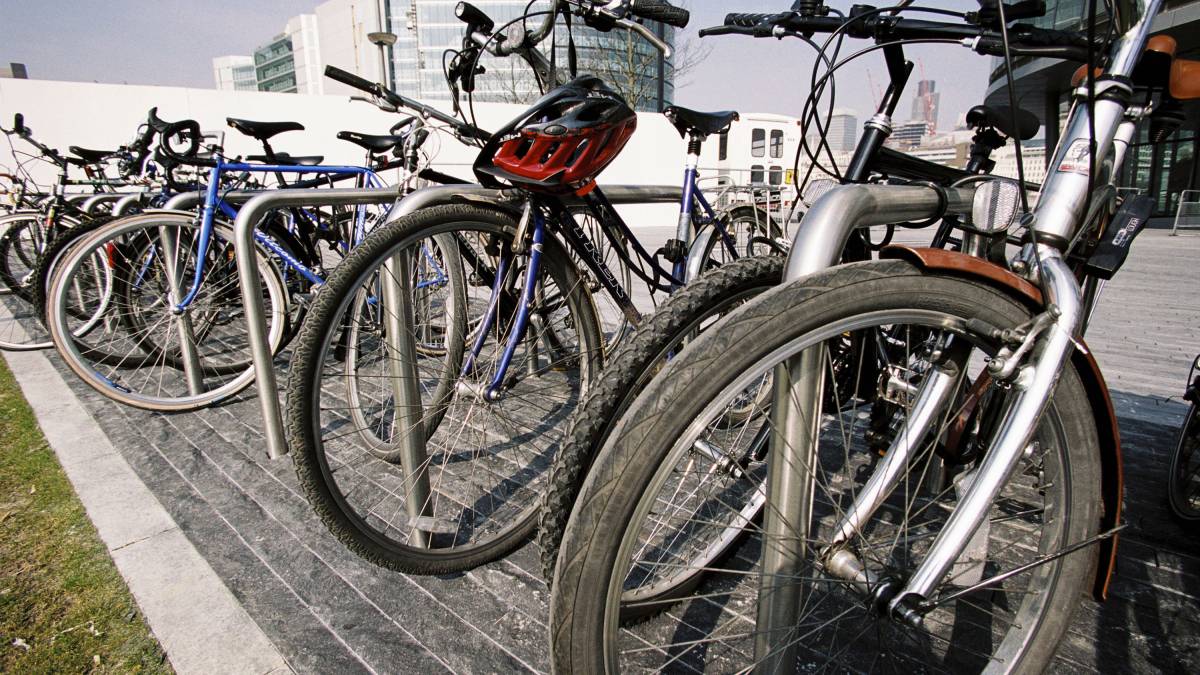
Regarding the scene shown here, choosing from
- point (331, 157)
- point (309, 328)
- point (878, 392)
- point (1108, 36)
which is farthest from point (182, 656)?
point (331, 157)

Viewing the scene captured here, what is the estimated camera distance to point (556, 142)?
187 centimetres

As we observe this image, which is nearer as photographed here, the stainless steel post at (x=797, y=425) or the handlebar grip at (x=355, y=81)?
the stainless steel post at (x=797, y=425)

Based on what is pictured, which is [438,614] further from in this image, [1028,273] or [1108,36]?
[1108,36]

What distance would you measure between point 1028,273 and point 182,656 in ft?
7.20

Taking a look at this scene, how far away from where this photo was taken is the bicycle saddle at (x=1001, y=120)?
1775mm

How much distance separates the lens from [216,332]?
16.2ft

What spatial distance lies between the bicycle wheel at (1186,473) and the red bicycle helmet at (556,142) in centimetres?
227

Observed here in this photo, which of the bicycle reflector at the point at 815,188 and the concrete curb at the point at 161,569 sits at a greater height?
the bicycle reflector at the point at 815,188

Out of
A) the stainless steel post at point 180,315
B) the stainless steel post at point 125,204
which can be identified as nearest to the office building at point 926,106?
the stainless steel post at point 180,315

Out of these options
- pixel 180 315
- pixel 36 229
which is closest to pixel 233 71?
pixel 36 229

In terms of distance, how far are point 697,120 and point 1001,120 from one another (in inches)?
50.7

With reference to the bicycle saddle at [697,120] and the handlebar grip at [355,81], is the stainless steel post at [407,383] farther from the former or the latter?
the bicycle saddle at [697,120]

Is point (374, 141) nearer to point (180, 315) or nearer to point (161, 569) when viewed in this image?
point (180, 315)

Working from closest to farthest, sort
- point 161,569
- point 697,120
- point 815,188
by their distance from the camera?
1. point 815,188
2. point 161,569
3. point 697,120
